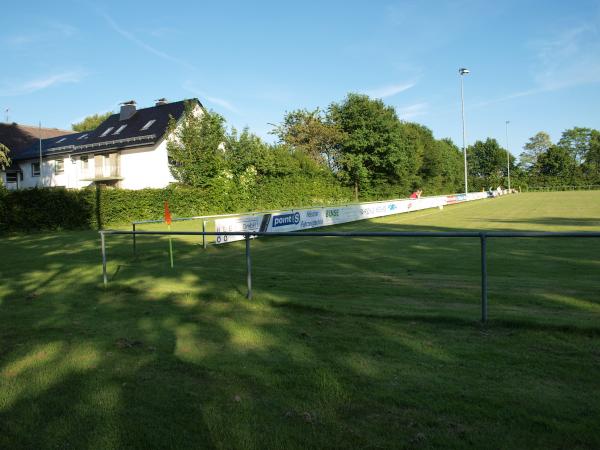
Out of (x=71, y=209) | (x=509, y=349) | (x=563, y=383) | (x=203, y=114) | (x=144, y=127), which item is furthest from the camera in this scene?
(x=144, y=127)

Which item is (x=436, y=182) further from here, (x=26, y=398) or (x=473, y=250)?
(x=26, y=398)

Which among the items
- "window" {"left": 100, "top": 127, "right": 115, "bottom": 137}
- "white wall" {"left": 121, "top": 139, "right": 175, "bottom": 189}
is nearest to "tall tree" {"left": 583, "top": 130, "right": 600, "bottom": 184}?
"white wall" {"left": 121, "top": 139, "right": 175, "bottom": 189}

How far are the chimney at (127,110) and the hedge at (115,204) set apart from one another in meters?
17.4

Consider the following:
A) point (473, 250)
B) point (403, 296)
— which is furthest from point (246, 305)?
point (473, 250)

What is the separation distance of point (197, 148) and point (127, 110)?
14413mm

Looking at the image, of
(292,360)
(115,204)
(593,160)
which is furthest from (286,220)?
(593,160)

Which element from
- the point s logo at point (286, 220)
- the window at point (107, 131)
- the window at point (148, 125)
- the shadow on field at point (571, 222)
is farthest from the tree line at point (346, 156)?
the shadow on field at point (571, 222)

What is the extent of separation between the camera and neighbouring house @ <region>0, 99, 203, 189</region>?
42.4m

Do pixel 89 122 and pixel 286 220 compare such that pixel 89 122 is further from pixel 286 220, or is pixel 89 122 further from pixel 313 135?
pixel 286 220

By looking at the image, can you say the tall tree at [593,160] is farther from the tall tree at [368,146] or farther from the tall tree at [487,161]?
the tall tree at [368,146]

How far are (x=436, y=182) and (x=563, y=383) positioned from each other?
77.8 metres

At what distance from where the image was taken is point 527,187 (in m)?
103

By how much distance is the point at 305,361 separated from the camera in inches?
191

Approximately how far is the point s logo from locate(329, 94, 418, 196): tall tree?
36.6m
